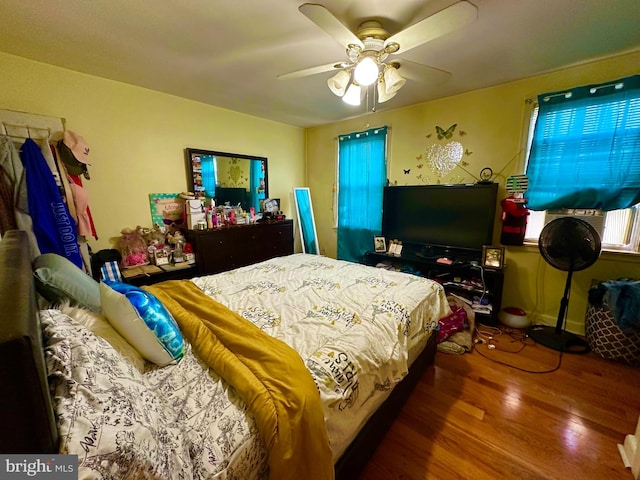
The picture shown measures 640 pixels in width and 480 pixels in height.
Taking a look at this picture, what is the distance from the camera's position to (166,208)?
2.93 metres

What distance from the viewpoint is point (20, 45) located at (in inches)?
73.0

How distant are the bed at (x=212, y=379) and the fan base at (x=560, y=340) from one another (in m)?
1.27

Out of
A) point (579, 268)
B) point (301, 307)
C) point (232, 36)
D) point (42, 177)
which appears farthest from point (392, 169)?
point (42, 177)

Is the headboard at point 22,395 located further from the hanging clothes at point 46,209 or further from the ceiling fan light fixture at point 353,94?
the hanging clothes at point 46,209

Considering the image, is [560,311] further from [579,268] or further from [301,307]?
[301,307]

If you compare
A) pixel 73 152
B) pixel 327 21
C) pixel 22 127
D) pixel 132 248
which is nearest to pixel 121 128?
pixel 73 152

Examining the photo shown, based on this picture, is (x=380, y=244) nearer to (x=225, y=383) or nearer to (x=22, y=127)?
(x=225, y=383)

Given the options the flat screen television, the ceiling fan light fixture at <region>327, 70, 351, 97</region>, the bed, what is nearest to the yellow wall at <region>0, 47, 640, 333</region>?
the flat screen television

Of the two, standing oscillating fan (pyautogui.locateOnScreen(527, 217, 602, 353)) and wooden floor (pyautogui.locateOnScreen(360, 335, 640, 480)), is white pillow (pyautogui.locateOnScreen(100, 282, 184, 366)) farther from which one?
standing oscillating fan (pyautogui.locateOnScreen(527, 217, 602, 353))

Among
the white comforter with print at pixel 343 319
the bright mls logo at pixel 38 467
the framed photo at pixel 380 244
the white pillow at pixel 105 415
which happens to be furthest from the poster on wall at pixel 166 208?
the bright mls logo at pixel 38 467

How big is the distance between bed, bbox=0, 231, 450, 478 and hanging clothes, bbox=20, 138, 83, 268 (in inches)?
35.7

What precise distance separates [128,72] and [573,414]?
421cm

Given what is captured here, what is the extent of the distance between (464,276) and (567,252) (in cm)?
90

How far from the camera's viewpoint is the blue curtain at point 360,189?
11.4 feet
